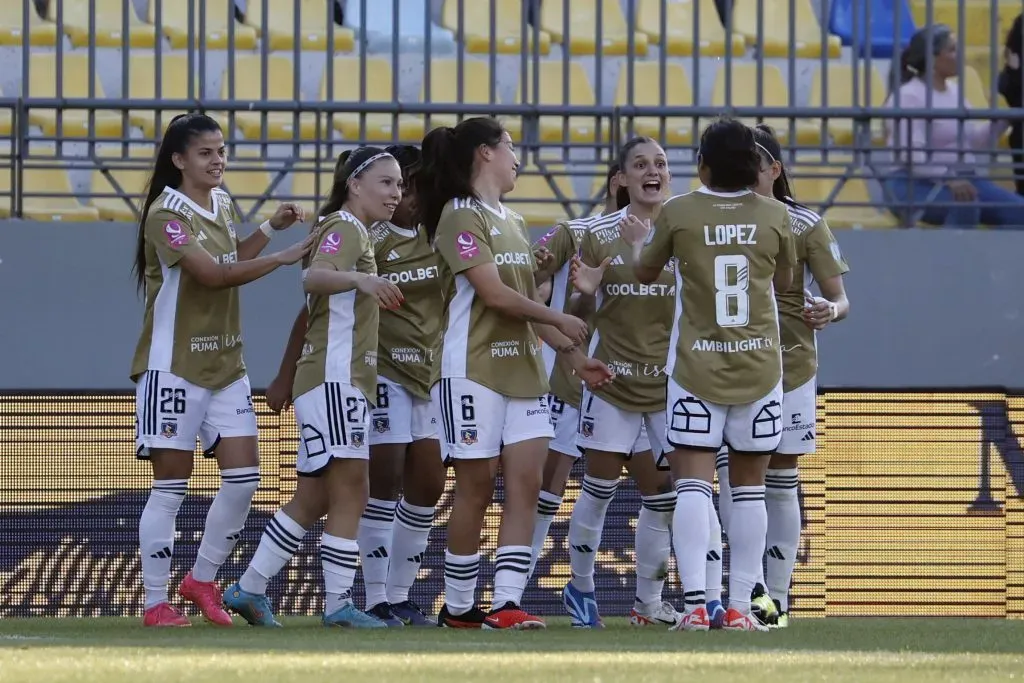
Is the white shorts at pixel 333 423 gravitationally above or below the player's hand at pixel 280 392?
below

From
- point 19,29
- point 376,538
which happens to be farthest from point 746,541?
point 19,29

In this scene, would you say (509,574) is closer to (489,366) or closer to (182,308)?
(489,366)

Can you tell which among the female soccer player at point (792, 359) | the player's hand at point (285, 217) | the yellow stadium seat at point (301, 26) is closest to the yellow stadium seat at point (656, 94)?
the yellow stadium seat at point (301, 26)

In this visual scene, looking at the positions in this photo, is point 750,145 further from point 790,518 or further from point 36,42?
point 36,42

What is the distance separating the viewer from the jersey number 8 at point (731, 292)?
17.4 feet

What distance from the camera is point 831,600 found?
24.5 feet

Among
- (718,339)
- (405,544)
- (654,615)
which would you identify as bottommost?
(654,615)

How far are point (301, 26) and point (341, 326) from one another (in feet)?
14.5

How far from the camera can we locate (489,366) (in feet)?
18.1

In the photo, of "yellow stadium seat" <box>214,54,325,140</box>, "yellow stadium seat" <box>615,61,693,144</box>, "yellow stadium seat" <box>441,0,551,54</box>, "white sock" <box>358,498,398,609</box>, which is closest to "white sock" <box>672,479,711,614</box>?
"white sock" <box>358,498,398,609</box>

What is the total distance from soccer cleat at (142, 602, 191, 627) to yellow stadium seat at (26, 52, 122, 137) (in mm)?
3588

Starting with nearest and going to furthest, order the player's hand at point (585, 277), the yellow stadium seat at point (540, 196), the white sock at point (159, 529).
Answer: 1. the player's hand at point (585, 277)
2. the white sock at point (159, 529)
3. the yellow stadium seat at point (540, 196)

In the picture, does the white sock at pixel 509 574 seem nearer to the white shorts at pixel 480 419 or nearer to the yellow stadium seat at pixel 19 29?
the white shorts at pixel 480 419

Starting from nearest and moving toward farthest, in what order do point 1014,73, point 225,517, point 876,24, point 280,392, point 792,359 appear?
point 225,517
point 280,392
point 792,359
point 1014,73
point 876,24
